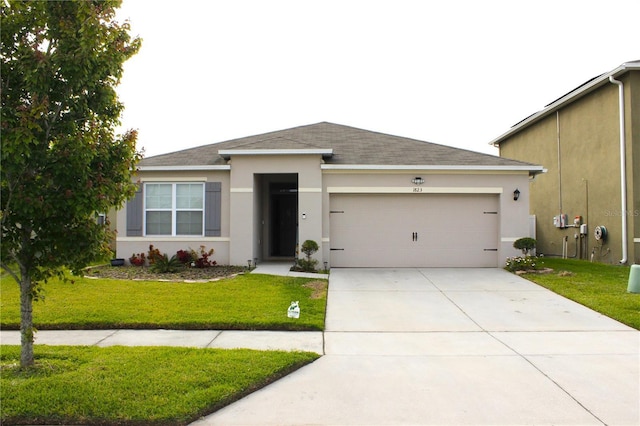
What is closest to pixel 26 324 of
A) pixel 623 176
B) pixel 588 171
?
pixel 623 176

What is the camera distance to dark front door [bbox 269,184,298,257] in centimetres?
1598

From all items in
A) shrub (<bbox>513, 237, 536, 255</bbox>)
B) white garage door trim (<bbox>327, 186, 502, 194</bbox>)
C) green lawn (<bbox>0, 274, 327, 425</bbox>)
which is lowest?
green lawn (<bbox>0, 274, 327, 425</bbox>)

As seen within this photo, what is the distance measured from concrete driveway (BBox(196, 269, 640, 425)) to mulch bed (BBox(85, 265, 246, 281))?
387 centimetres

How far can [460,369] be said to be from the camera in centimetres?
539

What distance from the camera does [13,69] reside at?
4.70 m

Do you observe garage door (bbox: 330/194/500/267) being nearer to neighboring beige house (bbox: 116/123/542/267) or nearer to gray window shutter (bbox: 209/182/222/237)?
neighboring beige house (bbox: 116/123/542/267)

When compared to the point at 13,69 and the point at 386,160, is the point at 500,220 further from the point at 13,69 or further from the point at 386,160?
the point at 13,69

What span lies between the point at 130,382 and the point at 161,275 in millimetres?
7495

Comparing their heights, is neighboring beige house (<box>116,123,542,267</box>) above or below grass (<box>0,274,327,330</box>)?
above

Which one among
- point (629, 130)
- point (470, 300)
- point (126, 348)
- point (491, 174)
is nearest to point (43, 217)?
point (126, 348)

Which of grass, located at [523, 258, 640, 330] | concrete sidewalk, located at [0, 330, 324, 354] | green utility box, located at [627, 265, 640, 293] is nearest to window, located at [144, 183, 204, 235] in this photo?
concrete sidewalk, located at [0, 330, 324, 354]

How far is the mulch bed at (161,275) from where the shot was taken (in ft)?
37.3

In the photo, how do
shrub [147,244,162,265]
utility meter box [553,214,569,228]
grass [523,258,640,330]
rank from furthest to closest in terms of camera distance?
utility meter box [553,214,569,228] → shrub [147,244,162,265] → grass [523,258,640,330]

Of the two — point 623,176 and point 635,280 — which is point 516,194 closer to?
point 623,176
